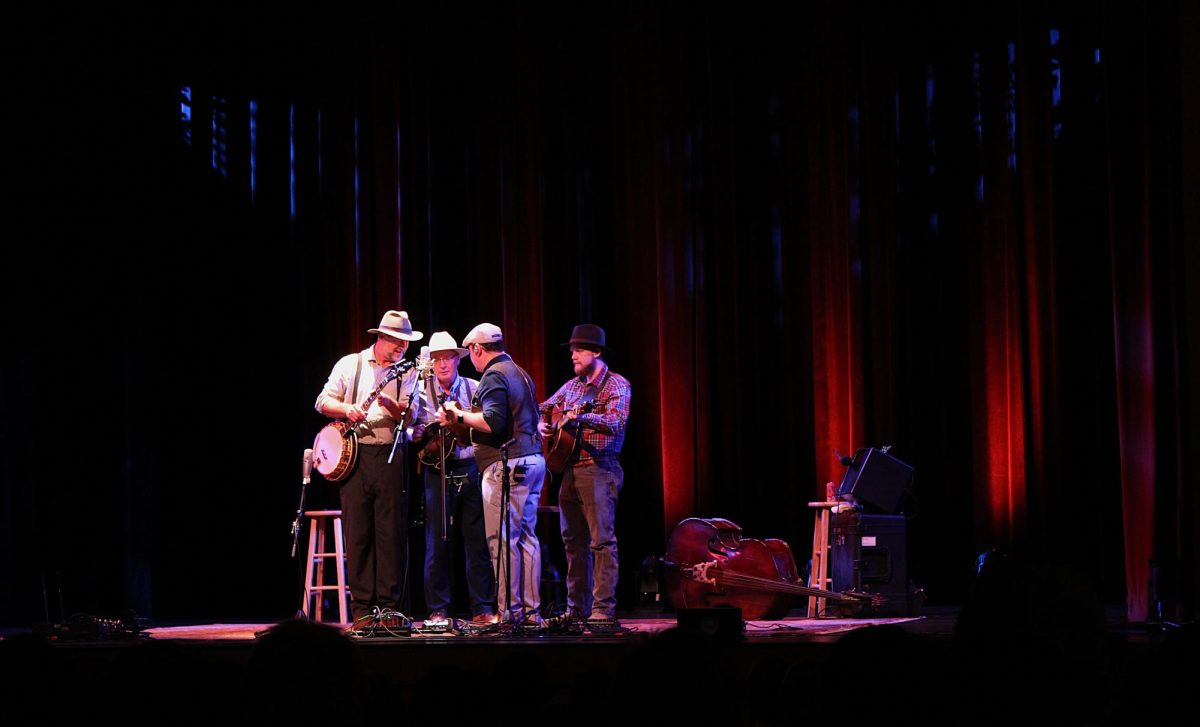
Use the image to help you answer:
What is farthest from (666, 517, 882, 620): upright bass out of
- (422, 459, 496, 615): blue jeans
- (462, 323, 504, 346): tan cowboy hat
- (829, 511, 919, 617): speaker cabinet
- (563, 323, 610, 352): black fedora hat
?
(462, 323, 504, 346): tan cowboy hat

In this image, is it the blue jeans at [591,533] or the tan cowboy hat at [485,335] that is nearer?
the blue jeans at [591,533]

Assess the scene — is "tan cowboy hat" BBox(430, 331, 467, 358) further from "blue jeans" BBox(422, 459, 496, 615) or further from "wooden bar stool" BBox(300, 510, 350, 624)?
"wooden bar stool" BBox(300, 510, 350, 624)

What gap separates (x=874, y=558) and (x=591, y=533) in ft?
7.05

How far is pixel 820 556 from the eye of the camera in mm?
8539

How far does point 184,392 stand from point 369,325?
1.52 meters

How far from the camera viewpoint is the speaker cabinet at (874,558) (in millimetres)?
8383

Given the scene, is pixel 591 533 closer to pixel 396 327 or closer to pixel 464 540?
pixel 464 540

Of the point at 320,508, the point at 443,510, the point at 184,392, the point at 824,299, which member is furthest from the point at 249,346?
the point at 824,299

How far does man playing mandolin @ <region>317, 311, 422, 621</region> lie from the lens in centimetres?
731

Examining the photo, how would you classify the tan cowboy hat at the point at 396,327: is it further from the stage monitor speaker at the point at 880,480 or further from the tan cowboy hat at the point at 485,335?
the stage monitor speaker at the point at 880,480

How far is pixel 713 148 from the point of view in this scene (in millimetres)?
9555

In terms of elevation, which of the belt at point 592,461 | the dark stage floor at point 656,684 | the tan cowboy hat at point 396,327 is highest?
the tan cowboy hat at point 396,327

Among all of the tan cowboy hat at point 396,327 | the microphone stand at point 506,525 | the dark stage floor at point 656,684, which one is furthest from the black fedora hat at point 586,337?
the dark stage floor at point 656,684

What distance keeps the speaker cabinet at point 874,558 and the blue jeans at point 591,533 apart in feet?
5.91
